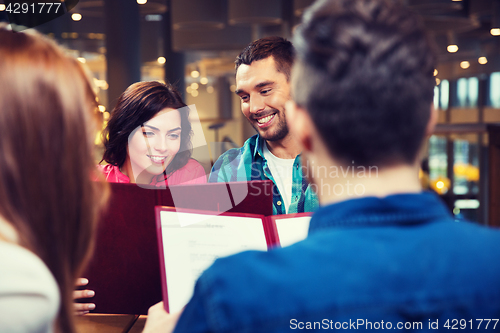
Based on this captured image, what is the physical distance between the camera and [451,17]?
7750 mm

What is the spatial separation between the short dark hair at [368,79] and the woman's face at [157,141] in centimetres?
141

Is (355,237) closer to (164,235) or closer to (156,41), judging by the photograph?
(164,235)

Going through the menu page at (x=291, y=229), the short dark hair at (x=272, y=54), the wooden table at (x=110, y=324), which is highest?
the short dark hair at (x=272, y=54)

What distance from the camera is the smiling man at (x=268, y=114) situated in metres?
2.01

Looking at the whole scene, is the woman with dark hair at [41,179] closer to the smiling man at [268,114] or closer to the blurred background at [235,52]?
the blurred background at [235,52]

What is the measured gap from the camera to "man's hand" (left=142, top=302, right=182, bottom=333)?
92 cm

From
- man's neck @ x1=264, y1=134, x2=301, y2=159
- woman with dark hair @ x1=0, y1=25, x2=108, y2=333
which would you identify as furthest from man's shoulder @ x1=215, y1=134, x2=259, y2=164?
woman with dark hair @ x1=0, y1=25, x2=108, y2=333

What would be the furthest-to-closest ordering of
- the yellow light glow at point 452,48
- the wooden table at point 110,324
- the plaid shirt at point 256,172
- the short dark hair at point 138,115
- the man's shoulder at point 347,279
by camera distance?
the yellow light glow at point 452,48 → the short dark hair at point 138,115 → the plaid shirt at point 256,172 → the wooden table at point 110,324 → the man's shoulder at point 347,279

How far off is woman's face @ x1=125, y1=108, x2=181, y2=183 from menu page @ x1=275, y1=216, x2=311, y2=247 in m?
0.98

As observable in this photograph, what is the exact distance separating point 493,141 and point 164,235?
542cm

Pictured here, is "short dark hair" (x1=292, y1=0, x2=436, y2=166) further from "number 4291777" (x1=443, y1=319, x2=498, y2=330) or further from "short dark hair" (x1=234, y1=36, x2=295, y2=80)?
"short dark hair" (x1=234, y1=36, x2=295, y2=80)

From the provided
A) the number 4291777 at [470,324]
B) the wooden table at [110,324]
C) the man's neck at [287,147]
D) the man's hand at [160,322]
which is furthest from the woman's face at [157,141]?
the number 4291777 at [470,324]

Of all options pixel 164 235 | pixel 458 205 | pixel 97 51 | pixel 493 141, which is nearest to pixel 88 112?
pixel 164 235

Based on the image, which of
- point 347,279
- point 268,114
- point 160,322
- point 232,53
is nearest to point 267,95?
point 268,114
